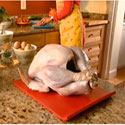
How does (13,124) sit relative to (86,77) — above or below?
below

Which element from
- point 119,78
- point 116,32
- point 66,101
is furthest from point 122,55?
point 66,101

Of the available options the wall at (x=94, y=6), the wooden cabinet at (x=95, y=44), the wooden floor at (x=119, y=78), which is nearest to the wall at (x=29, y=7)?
the wall at (x=94, y=6)

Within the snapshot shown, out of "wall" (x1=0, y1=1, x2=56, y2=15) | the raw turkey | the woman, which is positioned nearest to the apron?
the woman

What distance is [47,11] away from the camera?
9.58 ft

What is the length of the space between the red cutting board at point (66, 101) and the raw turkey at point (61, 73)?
20 millimetres

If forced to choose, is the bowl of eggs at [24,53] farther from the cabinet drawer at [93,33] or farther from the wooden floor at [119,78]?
the wooden floor at [119,78]

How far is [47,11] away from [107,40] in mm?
983

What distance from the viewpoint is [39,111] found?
60cm

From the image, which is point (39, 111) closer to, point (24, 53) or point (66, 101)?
point (66, 101)

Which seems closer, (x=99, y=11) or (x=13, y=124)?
(x=13, y=124)

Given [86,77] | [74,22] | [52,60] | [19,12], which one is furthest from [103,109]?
[19,12]

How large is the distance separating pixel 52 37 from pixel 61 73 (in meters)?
1.67

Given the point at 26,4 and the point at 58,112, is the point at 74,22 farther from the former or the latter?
the point at 58,112

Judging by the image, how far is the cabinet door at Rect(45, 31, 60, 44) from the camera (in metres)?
2.23
